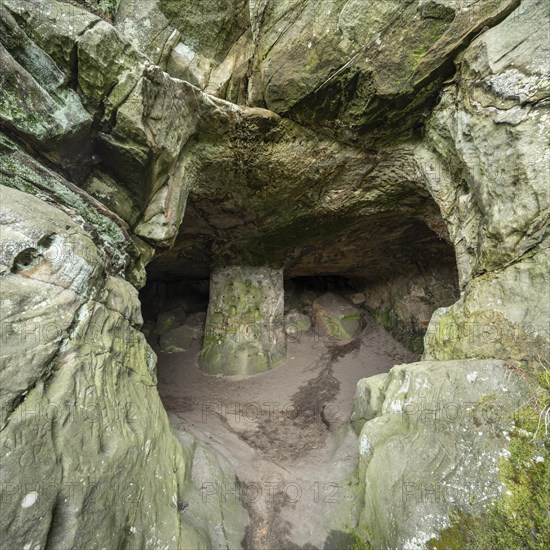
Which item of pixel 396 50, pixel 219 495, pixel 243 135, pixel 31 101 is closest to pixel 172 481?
pixel 219 495

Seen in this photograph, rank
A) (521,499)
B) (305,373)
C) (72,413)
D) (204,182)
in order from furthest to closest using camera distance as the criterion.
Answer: (305,373)
(204,182)
(72,413)
(521,499)

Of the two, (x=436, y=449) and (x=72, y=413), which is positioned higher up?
(x=72, y=413)

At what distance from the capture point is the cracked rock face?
2.07 metres

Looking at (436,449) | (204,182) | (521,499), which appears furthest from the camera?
(204,182)

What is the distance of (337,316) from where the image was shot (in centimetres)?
902

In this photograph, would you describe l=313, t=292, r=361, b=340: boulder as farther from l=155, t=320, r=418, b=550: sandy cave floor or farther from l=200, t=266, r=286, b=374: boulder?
l=200, t=266, r=286, b=374: boulder

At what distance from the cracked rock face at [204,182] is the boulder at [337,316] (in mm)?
4327

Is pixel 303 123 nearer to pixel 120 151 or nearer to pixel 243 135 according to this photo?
pixel 243 135

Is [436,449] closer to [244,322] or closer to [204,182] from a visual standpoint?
[204,182]

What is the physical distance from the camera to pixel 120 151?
11.0ft

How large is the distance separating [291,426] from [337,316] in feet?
15.7

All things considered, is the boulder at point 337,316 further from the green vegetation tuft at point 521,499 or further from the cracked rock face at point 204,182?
the green vegetation tuft at point 521,499

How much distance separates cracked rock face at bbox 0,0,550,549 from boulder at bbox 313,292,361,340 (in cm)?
433

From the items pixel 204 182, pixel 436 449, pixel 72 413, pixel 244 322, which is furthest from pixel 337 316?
pixel 72 413
